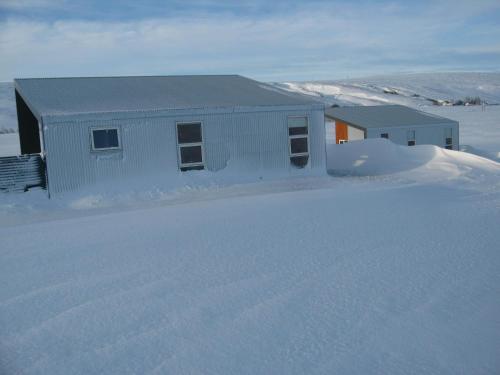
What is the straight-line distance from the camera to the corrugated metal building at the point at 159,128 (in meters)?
13.8

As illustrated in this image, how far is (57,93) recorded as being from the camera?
15.7 metres

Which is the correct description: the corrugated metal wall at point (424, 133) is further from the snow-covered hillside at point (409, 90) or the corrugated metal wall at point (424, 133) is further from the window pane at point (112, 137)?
the snow-covered hillside at point (409, 90)

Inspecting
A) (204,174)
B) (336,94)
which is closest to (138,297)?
(204,174)

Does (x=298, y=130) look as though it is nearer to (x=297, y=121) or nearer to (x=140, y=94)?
(x=297, y=121)

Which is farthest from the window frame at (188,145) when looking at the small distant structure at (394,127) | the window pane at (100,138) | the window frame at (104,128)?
the small distant structure at (394,127)

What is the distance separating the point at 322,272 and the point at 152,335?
8.19ft

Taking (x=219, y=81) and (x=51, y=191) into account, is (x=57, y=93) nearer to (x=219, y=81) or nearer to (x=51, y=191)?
(x=51, y=191)

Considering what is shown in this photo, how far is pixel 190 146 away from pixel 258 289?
9.89 m

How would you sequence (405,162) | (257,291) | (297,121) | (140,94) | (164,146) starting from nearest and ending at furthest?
1. (257,291)
2. (164,146)
3. (140,94)
4. (297,121)
5. (405,162)

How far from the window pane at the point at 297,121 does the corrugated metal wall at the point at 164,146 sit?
0.17 metres

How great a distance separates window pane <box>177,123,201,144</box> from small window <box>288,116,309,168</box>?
123 inches

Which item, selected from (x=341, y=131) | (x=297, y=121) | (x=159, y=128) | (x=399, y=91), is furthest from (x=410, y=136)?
(x=399, y=91)

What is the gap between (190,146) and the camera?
15461mm

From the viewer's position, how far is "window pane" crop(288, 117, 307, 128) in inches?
666
